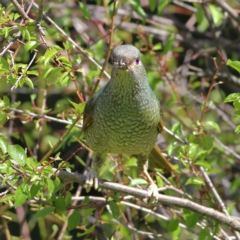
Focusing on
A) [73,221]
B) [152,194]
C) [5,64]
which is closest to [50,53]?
[5,64]

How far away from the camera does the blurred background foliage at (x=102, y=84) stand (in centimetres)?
315

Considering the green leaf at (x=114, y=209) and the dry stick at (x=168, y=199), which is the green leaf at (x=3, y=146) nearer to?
the dry stick at (x=168, y=199)

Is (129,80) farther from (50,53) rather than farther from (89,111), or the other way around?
(50,53)

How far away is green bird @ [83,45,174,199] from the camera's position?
3.49m

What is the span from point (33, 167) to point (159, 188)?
1.05m

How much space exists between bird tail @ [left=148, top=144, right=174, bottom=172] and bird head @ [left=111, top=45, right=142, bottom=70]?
843 millimetres

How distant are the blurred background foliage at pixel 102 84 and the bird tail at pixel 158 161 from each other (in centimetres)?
6

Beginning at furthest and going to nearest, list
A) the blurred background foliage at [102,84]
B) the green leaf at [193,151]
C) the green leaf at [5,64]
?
the green leaf at [193,151], the blurred background foliage at [102,84], the green leaf at [5,64]

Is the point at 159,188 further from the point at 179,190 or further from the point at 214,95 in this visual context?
the point at 214,95

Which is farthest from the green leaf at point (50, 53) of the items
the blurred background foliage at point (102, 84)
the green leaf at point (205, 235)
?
the green leaf at point (205, 235)

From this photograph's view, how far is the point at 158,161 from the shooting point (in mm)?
4070

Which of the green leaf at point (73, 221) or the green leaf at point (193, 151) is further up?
the green leaf at point (193, 151)

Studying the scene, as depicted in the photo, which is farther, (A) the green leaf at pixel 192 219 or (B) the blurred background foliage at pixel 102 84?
(A) the green leaf at pixel 192 219

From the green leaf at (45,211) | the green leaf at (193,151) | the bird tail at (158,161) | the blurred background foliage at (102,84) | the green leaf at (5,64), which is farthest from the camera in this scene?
the bird tail at (158,161)
